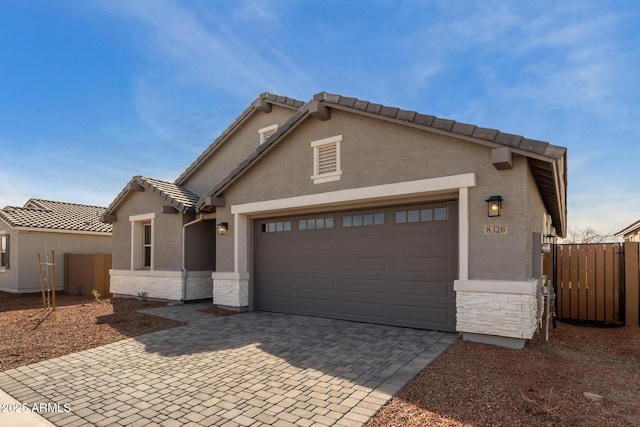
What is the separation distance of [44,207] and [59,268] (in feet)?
15.2

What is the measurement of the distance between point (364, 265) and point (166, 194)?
24.2 feet

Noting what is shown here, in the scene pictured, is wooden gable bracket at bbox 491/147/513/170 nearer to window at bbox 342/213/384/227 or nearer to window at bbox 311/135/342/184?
window at bbox 342/213/384/227

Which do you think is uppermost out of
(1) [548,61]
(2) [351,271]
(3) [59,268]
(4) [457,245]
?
(1) [548,61]

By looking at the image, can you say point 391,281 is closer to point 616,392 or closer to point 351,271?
point 351,271

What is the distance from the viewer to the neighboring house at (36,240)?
53.8ft

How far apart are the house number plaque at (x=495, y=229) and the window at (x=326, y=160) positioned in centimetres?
342

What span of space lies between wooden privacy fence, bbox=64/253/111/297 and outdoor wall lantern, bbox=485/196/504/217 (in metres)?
15.6

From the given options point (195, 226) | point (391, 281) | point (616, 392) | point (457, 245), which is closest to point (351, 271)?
point (391, 281)

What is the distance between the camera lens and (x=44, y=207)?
19797mm

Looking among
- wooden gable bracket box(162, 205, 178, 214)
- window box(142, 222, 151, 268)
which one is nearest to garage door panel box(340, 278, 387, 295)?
wooden gable bracket box(162, 205, 178, 214)

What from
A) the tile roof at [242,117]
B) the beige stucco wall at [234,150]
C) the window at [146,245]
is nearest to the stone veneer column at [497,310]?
the tile roof at [242,117]

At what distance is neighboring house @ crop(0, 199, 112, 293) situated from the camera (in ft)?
53.8

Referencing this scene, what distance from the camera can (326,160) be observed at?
29.3 ft

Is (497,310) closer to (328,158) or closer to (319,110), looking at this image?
(328,158)
